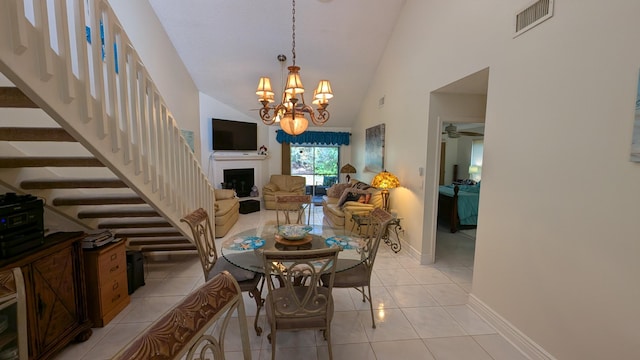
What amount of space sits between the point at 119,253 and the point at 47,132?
1384mm

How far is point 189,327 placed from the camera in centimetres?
73

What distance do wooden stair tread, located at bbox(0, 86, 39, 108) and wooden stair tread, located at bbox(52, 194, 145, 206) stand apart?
39.1 inches

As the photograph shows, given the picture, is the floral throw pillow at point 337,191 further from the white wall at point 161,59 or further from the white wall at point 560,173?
the white wall at point 560,173

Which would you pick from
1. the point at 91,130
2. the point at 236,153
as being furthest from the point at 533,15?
the point at 236,153

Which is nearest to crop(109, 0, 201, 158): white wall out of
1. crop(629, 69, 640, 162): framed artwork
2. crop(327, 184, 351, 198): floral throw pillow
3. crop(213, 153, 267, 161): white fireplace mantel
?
crop(213, 153, 267, 161): white fireplace mantel

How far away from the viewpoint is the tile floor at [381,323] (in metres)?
2.00

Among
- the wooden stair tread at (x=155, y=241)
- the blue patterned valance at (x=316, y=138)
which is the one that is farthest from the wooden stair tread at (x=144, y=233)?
the blue patterned valance at (x=316, y=138)

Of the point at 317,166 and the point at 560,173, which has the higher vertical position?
the point at 560,173

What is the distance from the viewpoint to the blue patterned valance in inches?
305

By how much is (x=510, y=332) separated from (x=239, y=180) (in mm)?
6214

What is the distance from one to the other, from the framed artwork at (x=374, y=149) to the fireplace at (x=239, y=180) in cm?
313

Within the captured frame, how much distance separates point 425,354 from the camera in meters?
1.98

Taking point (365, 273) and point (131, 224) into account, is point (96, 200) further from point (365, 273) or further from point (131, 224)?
point (365, 273)

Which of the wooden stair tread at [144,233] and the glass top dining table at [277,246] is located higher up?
the glass top dining table at [277,246]
